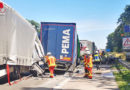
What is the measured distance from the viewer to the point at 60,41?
13.3 m

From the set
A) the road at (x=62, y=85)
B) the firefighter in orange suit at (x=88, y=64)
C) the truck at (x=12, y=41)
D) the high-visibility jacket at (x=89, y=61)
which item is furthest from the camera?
the high-visibility jacket at (x=89, y=61)

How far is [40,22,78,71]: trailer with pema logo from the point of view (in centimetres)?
1316

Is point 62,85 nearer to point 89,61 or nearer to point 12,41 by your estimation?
point 12,41

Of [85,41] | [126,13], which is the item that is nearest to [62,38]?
[85,41]

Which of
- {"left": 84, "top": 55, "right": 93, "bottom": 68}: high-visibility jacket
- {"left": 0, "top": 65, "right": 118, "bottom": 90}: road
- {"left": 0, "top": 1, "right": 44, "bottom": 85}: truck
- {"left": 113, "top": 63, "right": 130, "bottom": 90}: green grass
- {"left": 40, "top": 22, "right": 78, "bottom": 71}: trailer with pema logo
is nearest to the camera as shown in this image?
{"left": 0, "top": 1, "right": 44, "bottom": 85}: truck

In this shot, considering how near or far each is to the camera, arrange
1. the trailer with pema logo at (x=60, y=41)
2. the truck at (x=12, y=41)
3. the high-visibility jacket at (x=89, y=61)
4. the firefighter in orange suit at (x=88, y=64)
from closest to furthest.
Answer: the truck at (x=12, y=41) → the firefighter in orange suit at (x=88, y=64) → the high-visibility jacket at (x=89, y=61) → the trailer with pema logo at (x=60, y=41)

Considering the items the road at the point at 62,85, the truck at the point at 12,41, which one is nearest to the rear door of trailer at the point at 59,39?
the road at the point at 62,85

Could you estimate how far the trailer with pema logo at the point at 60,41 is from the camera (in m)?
13.2

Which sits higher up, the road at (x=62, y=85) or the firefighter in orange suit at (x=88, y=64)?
the firefighter in orange suit at (x=88, y=64)

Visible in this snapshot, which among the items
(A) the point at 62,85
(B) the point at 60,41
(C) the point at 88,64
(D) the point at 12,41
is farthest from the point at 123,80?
(D) the point at 12,41

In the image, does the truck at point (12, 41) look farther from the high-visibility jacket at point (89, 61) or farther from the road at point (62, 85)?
the high-visibility jacket at point (89, 61)

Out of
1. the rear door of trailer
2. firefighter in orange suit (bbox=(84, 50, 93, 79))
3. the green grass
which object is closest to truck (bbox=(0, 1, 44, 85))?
firefighter in orange suit (bbox=(84, 50, 93, 79))

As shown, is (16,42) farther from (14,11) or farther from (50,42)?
(50,42)

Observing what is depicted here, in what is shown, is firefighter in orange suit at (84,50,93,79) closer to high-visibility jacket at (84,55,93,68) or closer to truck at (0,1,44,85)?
high-visibility jacket at (84,55,93,68)
